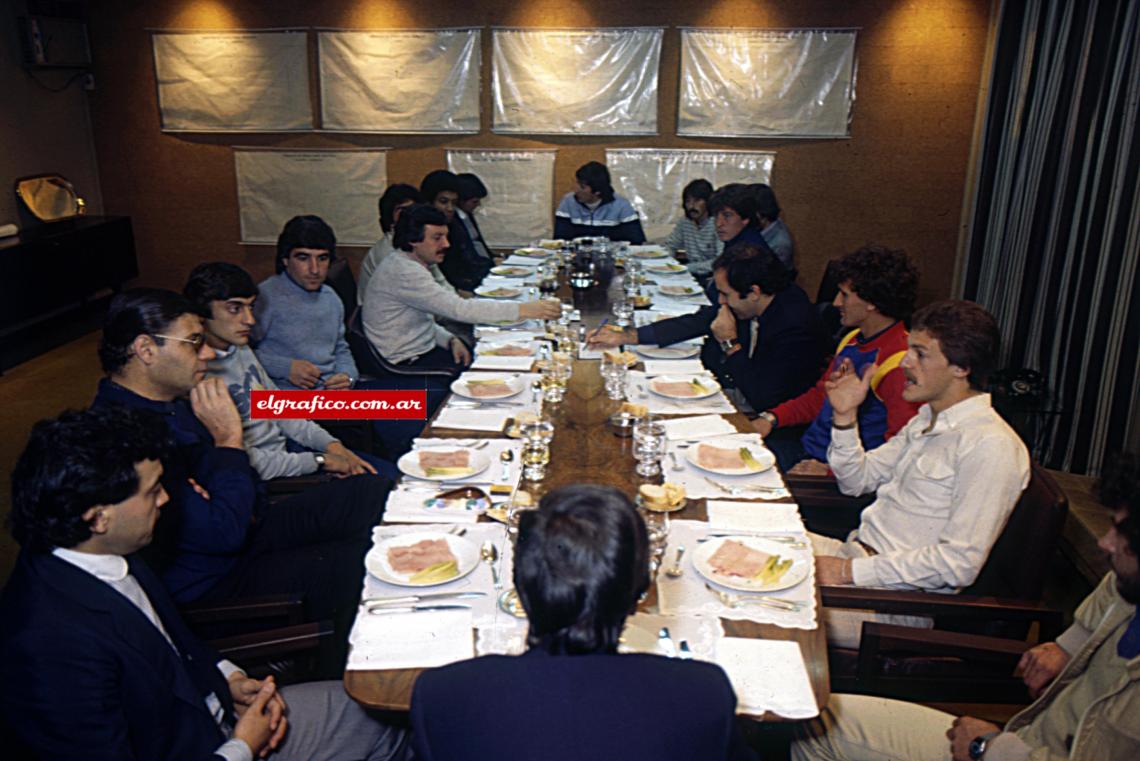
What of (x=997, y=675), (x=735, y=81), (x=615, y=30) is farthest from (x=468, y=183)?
(x=997, y=675)

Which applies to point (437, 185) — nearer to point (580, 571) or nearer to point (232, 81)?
point (232, 81)

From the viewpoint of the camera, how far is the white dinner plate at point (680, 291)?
4598 millimetres

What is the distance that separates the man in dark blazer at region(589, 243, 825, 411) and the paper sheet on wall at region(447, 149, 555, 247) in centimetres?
379

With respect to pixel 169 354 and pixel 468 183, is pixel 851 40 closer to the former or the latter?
pixel 468 183

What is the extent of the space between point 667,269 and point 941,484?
3.26 m

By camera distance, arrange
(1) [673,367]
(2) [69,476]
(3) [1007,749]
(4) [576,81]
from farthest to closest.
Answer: (4) [576,81]
(1) [673,367]
(3) [1007,749]
(2) [69,476]

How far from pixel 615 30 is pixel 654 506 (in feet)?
17.8

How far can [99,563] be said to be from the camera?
163cm

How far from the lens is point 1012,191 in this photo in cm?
548

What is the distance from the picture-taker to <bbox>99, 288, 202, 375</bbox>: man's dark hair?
2.26m

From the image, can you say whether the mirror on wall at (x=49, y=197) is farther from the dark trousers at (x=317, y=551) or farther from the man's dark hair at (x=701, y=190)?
the dark trousers at (x=317, y=551)

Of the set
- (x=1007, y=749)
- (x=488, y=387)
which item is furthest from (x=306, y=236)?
(x=1007, y=749)

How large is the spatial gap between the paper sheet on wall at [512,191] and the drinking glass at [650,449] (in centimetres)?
503

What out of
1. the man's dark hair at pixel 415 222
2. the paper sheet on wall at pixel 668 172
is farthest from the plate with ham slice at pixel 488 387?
the paper sheet on wall at pixel 668 172
